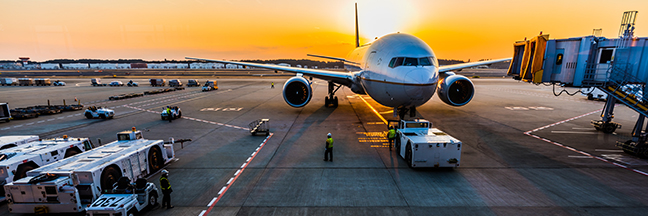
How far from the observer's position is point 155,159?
11.1 metres

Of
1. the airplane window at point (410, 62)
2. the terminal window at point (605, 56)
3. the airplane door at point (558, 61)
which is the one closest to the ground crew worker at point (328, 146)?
the airplane window at point (410, 62)

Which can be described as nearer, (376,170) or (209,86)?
(376,170)

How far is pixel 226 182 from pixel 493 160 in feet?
41.4

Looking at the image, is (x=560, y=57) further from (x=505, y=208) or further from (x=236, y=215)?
(x=236, y=215)

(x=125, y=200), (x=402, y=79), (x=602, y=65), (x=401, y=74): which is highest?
(x=602, y=65)

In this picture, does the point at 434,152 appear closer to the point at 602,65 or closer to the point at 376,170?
the point at 376,170

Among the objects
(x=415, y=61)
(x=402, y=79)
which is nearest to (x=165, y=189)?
(x=402, y=79)

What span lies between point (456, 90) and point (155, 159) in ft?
65.4

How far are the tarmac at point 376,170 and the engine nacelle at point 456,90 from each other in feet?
6.61

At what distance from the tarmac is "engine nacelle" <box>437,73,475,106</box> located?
6.61 feet

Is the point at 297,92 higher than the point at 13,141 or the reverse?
higher

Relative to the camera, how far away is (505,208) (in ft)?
27.1

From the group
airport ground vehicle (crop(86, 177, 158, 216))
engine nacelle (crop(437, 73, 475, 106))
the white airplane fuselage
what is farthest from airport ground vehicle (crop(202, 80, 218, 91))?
airport ground vehicle (crop(86, 177, 158, 216))

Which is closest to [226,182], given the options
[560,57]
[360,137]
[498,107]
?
[360,137]
